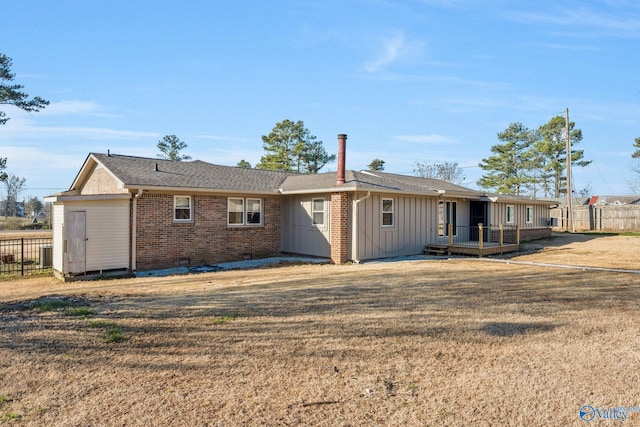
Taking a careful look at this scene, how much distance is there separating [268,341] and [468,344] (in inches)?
96.6

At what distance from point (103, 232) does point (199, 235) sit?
2.92m

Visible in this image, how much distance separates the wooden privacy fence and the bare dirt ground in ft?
90.1

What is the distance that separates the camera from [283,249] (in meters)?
17.4

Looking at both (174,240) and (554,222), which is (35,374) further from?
(554,222)

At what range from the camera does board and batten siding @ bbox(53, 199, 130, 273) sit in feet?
41.5

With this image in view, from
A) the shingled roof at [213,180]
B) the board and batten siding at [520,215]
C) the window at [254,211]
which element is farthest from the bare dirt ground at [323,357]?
the board and batten siding at [520,215]

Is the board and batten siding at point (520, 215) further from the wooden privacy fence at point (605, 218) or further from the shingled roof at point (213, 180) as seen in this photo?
the wooden privacy fence at point (605, 218)

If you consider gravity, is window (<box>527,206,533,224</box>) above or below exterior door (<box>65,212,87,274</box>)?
above

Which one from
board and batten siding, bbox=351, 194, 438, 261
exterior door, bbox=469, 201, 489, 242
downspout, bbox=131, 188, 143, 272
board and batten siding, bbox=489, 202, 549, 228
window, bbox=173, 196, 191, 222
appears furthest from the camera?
board and batten siding, bbox=489, 202, 549, 228

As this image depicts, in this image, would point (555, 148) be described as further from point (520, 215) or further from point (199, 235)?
point (199, 235)

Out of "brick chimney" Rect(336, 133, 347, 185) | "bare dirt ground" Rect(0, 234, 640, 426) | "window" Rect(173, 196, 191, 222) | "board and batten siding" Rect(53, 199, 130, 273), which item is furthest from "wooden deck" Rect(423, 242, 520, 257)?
"board and batten siding" Rect(53, 199, 130, 273)

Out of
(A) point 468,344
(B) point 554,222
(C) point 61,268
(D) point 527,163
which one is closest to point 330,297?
(A) point 468,344

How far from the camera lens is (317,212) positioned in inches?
633

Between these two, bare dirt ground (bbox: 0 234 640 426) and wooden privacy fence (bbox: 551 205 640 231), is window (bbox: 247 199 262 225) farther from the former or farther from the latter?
wooden privacy fence (bbox: 551 205 640 231)
